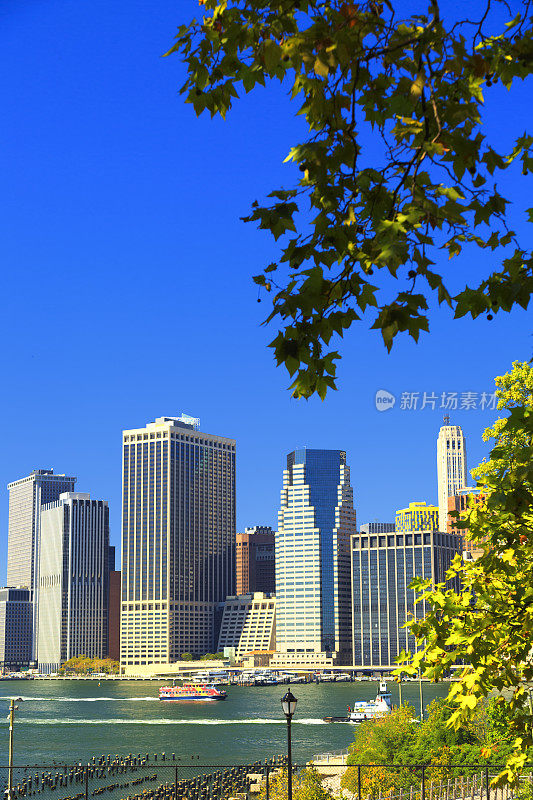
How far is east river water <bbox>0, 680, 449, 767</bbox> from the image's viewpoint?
96.0 meters

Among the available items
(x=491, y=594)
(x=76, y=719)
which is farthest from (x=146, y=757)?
(x=491, y=594)

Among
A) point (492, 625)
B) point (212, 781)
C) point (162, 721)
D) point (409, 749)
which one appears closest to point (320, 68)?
point (492, 625)

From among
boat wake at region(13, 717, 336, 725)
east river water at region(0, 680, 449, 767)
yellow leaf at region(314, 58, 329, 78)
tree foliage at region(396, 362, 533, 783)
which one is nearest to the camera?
yellow leaf at region(314, 58, 329, 78)

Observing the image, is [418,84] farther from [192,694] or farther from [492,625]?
[192,694]

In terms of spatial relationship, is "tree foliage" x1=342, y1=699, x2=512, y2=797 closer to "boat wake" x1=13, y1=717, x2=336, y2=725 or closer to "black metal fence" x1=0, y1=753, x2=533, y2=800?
"black metal fence" x1=0, y1=753, x2=533, y2=800

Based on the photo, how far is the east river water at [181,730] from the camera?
9600 cm

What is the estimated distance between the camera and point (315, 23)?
608 cm

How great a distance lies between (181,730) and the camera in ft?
403

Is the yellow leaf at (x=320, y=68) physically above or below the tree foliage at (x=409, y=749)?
above

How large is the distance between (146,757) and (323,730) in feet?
103

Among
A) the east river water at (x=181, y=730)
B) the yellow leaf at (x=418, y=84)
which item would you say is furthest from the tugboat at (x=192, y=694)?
the yellow leaf at (x=418, y=84)

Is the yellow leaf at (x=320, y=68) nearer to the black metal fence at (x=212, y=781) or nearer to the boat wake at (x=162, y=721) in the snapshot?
the black metal fence at (x=212, y=781)

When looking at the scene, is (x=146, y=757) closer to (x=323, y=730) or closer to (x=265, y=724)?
(x=323, y=730)

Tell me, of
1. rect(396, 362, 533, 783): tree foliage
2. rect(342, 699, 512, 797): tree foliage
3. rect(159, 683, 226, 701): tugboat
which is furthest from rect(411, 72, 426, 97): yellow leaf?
rect(159, 683, 226, 701): tugboat
